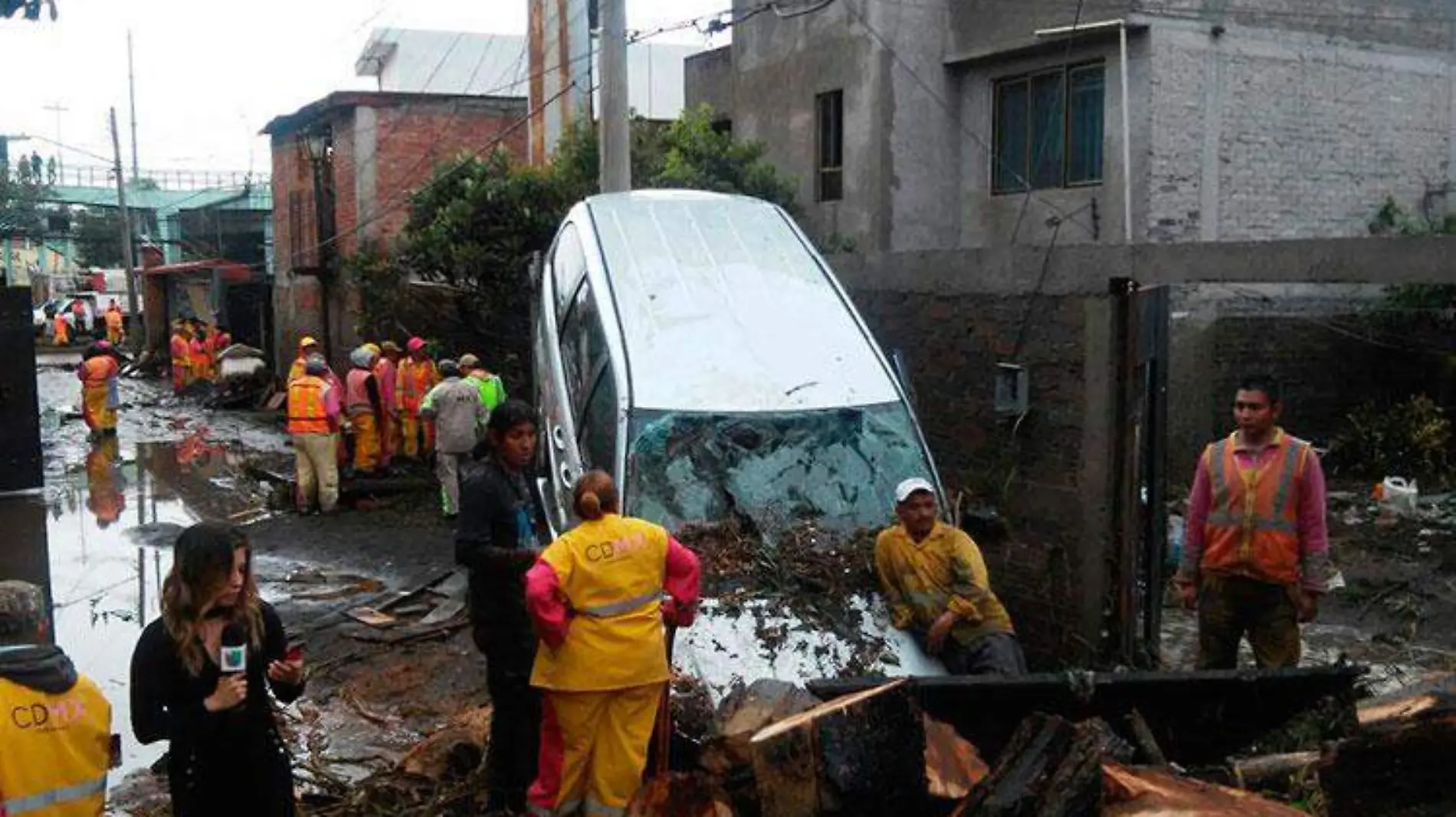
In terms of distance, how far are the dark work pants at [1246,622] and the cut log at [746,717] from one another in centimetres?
217

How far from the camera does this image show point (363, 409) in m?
13.0

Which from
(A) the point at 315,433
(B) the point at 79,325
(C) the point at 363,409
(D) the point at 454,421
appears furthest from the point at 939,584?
(B) the point at 79,325

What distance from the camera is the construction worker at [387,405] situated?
Answer: 13.7 meters

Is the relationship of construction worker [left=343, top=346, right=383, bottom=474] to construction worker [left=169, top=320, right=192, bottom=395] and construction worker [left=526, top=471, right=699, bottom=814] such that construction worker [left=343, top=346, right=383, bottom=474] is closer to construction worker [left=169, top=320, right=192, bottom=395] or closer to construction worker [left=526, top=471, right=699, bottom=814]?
construction worker [left=526, top=471, right=699, bottom=814]

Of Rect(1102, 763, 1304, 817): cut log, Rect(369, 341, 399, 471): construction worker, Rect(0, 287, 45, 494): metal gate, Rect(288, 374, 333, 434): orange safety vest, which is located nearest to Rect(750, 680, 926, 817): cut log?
Rect(1102, 763, 1304, 817): cut log

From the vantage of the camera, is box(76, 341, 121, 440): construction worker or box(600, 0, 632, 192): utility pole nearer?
box(600, 0, 632, 192): utility pole

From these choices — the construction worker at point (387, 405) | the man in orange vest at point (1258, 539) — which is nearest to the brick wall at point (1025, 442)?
the man in orange vest at point (1258, 539)

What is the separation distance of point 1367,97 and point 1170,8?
326 cm

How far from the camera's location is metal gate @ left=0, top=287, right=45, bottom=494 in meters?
12.7

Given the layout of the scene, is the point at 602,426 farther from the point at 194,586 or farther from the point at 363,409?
the point at 363,409

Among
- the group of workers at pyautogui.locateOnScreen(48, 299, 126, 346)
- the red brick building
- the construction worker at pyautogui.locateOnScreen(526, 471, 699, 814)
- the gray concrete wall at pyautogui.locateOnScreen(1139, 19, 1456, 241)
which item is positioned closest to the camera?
the construction worker at pyautogui.locateOnScreen(526, 471, 699, 814)

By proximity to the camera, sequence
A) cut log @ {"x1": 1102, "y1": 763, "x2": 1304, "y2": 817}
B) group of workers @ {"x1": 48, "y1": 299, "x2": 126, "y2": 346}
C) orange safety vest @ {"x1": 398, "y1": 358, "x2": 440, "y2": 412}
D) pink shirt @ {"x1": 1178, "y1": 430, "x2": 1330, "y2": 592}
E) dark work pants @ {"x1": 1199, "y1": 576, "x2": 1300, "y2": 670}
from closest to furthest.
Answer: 1. cut log @ {"x1": 1102, "y1": 763, "x2": 1304, "y2": 817}
2. pink shirt @ {"x1": 1178, "y1": 430, "x2": 1330, "y2": 592}
3. dark work pants @ {"x1": 1199, "y1": 576, "x2": 1300, "y2": 670}
4. orange safety vest @ {"x1": 398, "y1": 358, "x2": 440, "y2": 412}
5. group of workers @ {"x1": 48, "y1": 299, "x2": 126, "y2": 346}

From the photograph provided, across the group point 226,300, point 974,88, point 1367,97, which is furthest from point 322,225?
point 1367,97

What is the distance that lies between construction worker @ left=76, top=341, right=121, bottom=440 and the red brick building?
13.2 ft
